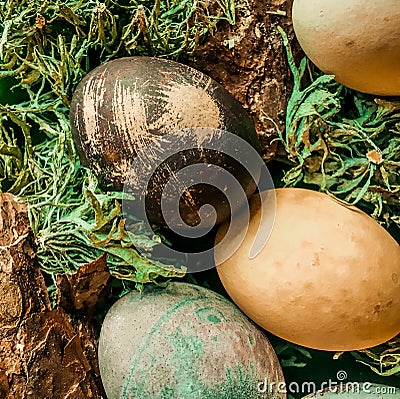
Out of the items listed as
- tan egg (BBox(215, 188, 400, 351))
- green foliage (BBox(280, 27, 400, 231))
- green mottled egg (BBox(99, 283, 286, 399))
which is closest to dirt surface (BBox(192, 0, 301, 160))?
green foliage (BBox(280, 27, 400, 231))

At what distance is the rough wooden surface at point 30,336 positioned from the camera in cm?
79

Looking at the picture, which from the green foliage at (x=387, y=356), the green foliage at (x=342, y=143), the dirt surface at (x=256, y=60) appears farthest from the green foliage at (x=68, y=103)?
the green foliage at (x=387, y=356)

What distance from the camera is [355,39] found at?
0.77 metres

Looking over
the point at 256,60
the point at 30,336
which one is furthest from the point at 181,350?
the point at 256,60

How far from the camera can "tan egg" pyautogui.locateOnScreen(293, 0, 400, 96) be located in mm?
749

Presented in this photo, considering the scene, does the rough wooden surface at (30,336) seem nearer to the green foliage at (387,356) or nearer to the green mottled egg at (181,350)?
the green mottled egg at (181,350)

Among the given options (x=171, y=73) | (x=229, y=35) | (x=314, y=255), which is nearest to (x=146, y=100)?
(x=171, y=73)

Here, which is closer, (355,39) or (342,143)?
(355,39)

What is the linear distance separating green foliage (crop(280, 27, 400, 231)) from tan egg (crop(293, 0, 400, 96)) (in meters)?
0.03

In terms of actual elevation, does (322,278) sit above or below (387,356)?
above

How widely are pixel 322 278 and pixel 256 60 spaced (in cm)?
Result: 31

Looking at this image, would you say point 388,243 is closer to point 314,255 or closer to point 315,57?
point 314,255

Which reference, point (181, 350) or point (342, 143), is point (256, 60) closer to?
point (342, 143)

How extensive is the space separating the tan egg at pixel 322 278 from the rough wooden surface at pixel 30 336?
226 millimetres
